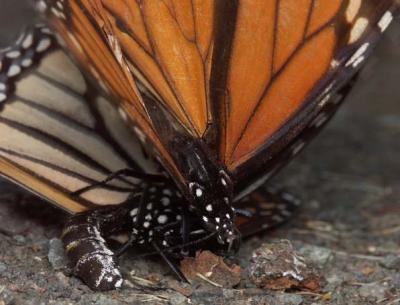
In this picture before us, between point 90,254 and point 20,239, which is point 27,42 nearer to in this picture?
point 20,239

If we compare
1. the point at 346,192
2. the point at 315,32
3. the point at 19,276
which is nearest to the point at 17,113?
the point at 19,276

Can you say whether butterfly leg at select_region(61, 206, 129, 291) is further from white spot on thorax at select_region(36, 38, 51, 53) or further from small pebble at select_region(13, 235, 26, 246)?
white spot on thorax at select_region(36, 38, 51, 53)

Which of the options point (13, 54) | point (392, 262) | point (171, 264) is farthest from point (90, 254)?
point (392, 262)

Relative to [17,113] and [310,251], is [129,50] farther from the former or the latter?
[310,251]

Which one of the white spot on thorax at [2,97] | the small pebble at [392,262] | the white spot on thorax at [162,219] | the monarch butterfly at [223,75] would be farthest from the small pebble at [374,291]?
the white spot on thorax at [2,97]

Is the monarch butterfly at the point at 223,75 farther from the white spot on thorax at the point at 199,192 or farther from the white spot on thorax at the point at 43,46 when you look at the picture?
the white spot on thorax at the point at 43,46

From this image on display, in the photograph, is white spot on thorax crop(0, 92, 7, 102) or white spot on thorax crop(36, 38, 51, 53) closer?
white spot on thorax crop(0, 92, 7, 102)

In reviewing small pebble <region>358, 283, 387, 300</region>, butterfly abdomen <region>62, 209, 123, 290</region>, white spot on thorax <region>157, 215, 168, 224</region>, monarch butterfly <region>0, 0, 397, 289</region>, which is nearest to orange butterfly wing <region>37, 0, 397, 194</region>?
monarch butterfly <region>0, 0, 397, 289</region>

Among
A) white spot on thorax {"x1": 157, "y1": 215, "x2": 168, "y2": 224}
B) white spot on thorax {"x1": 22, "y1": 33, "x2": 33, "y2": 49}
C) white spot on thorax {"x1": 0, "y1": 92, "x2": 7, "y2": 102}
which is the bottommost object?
white spot on thorax {"x1": 157, "y1": 215, "x2": 168, "y2": 224}
